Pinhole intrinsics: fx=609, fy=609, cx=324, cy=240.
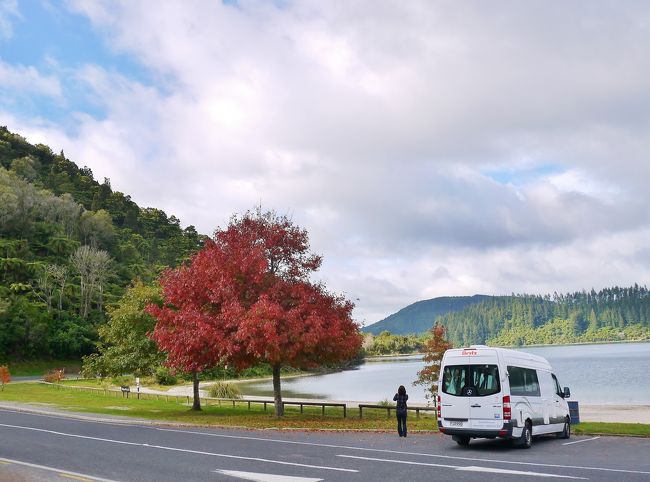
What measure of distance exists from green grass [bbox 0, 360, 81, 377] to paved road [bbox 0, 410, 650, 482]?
64604mm

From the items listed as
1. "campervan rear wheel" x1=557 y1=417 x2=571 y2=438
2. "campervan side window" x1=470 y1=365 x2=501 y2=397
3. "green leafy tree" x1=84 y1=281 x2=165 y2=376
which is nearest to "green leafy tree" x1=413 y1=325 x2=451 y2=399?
"campervan rear wheel" x1=557 y1=417 x2=571 y2=438

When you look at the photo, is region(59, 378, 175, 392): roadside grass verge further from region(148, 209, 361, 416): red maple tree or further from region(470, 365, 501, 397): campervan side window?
region(470, 365, 501, 397): campervan side window

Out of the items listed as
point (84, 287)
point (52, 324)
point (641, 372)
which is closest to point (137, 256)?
point (84, 287)

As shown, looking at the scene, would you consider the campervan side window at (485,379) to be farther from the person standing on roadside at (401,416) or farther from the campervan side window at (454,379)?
the person standing on roadside at (401,416)

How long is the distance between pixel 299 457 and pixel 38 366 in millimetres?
79652

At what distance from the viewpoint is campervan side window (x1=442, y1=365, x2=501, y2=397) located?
17891mm

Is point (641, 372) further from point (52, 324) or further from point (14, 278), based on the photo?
point (14, 278)

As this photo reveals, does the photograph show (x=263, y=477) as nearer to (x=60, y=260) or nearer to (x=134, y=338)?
(x=134, y=338)

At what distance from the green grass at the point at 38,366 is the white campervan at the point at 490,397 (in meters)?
75.2

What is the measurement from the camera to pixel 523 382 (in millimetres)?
18922

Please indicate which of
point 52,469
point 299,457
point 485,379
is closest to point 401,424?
point 485,379

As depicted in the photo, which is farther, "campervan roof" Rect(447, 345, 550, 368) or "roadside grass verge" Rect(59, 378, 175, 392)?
"roadside grass verge" Rect(59, 378, 175, 392)

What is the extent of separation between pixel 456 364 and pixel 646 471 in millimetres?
6568

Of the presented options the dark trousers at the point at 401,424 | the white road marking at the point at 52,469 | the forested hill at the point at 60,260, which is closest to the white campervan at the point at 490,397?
the dark trousers at the point at 401,424
